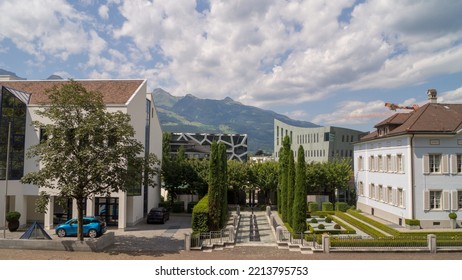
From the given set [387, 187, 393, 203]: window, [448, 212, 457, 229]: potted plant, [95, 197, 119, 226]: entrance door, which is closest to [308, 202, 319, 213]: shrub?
[387, 187, 393, 203]: window

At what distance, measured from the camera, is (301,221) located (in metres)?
25.0

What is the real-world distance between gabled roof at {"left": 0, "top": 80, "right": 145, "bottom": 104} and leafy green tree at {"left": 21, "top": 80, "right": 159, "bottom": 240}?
33.5 feet

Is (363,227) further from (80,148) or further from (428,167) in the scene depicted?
(80,148)

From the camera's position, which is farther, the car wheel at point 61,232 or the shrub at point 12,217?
the shrub at point 12,217

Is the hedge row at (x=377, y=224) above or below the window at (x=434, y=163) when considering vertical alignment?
below

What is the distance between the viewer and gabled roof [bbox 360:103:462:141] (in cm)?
2920

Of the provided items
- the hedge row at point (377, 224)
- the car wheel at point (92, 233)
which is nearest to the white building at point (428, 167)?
the hedge row at point (377, 224)

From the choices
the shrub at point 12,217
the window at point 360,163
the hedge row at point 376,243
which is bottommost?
the hedge row at point 376,243

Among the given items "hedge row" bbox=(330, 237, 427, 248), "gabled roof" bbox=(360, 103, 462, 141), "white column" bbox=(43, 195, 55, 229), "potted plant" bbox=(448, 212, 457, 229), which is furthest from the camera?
"white column" bbox=(43, 195, 55, 229)

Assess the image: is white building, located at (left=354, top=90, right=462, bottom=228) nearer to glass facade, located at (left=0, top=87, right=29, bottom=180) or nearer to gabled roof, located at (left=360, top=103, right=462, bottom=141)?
gabled roof, located at (left=360, top=103, right=462, bottom=141)

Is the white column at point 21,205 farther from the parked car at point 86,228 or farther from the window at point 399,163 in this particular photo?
the window at point 399,163

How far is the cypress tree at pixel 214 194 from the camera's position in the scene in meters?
→ 26.5

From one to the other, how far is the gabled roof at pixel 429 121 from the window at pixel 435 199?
518cm

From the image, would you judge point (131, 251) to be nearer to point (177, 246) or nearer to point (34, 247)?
point (177, 246)
